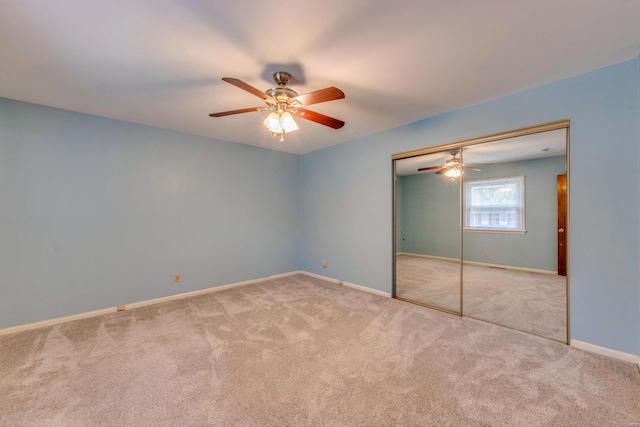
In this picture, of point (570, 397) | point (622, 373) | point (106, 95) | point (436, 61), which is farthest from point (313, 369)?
point (106, 95)

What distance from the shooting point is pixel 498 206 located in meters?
3.79

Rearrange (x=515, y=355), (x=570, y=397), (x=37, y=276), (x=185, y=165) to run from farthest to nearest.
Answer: (x=185, y=165) → (x=37, y=276) → (x=515, y=355) → (x=570, y=397)

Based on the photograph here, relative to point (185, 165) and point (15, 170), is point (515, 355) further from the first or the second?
point (15, 170)

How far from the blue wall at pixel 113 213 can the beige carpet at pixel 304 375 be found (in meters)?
0.55

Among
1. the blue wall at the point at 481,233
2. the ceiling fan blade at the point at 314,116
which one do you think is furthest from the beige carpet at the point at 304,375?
the ceiling fan blade at the point at 314,116

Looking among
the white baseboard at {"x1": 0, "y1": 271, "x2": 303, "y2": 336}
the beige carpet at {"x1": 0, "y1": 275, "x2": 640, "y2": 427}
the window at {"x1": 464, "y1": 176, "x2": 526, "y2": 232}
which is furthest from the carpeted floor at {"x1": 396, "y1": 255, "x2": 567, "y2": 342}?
the white baseboard at {"x1": 0, "y1": 271, "x2": 303, "y2": 336}

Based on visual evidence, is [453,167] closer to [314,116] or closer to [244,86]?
[314,116]

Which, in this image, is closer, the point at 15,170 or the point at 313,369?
the point at 313,369

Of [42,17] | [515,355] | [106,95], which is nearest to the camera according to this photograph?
[42,17]

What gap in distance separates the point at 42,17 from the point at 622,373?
478cm

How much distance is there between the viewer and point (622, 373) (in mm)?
1980

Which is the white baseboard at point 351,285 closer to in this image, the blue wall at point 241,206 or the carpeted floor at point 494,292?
the blue wall at point 241,206

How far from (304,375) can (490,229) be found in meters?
3.41

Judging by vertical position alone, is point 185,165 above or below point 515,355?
above
